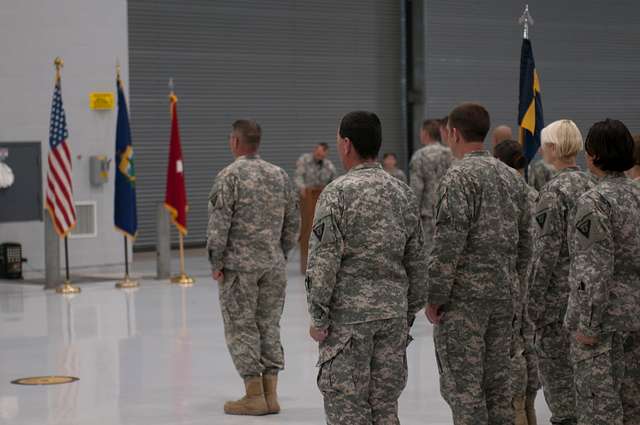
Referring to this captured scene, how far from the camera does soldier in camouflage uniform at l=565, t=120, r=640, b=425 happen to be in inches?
193

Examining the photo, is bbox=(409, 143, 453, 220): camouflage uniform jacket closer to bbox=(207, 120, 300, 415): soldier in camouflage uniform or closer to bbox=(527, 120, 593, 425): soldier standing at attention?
bbox=(207, 120, 300, 415): soldier in camouflage uniform

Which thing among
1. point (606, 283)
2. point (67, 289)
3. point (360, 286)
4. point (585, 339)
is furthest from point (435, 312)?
point (67, 289)

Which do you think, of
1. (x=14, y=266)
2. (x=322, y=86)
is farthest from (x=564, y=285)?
(x=322, y=86)

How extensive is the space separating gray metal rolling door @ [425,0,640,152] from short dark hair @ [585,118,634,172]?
17.2m

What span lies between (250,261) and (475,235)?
220 cm

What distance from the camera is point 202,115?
19812mm

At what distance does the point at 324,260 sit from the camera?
186 inches

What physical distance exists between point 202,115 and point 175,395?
40.3 feet

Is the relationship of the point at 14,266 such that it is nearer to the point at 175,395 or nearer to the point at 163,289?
the point at 163,289

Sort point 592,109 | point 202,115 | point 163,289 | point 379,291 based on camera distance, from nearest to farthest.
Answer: point 379,291
point 163,289
point 202,115
point 592,109

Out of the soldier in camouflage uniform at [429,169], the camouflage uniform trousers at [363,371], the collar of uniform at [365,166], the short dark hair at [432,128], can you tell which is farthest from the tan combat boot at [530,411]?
the soldier in camouflage uniform at [429,169]

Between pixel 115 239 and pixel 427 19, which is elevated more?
pixel 427 19

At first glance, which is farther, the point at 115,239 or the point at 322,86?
the point at 322,86

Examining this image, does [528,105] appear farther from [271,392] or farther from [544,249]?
[271,392]
